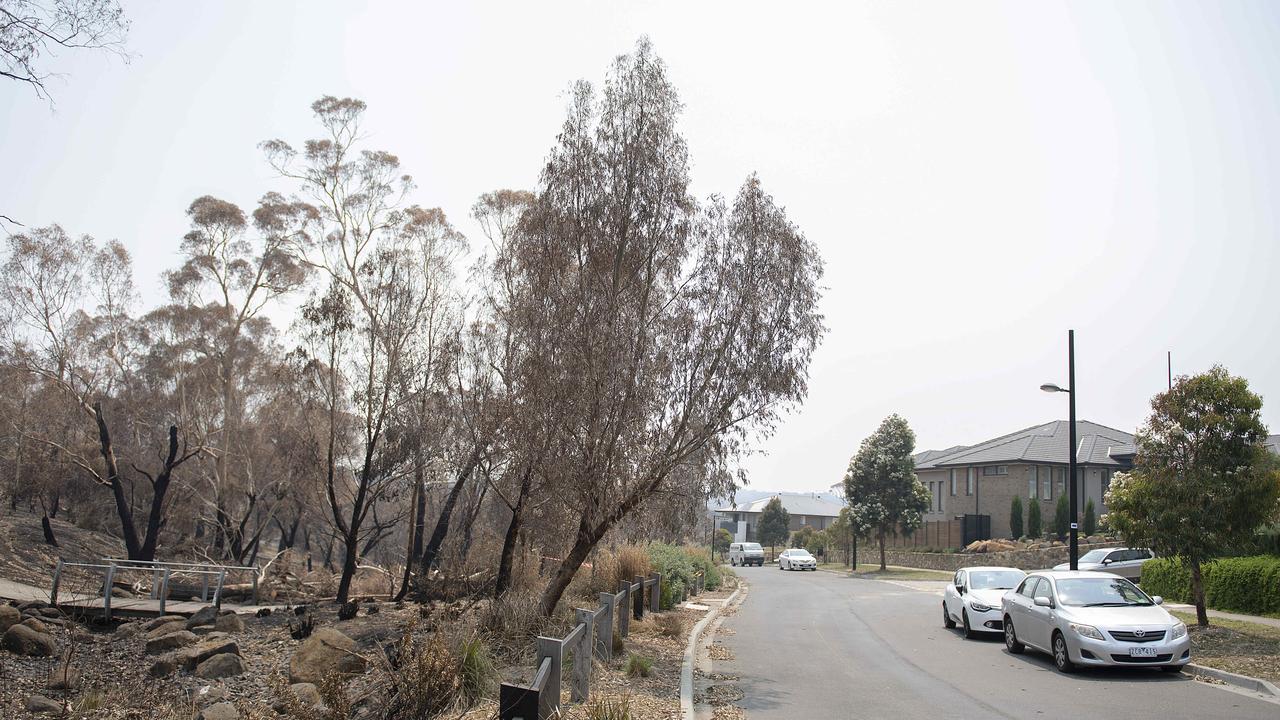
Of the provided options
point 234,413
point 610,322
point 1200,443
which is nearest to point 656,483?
point 610,322

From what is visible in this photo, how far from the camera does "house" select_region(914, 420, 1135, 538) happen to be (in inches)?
2003

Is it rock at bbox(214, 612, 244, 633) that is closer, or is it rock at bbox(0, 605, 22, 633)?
rock at bbox(0, 605, 22, 633)

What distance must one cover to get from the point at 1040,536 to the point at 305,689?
144 feet

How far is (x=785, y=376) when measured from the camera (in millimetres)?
15852

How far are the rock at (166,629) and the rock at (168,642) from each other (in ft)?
1.00

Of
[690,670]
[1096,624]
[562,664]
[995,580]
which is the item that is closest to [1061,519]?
[995,580]

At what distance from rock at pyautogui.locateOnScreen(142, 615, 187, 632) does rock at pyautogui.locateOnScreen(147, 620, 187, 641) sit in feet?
0.63

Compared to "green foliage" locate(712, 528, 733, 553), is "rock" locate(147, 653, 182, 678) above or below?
below

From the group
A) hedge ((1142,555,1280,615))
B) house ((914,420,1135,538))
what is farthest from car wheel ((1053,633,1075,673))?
house ((914,420,1135,538))

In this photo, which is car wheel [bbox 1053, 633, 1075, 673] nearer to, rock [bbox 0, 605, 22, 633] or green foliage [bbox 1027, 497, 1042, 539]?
rock [bbox 0, 605, 22, 633]

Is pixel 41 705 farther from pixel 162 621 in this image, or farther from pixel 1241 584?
pixel 1241 584

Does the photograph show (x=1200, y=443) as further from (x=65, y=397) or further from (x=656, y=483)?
(x=65, y=397)

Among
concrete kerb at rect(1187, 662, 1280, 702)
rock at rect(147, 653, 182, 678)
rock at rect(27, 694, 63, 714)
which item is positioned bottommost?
rock at rect(27, 694, 63, 714)

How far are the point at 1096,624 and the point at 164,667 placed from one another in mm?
15593
